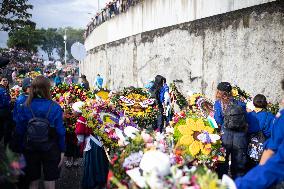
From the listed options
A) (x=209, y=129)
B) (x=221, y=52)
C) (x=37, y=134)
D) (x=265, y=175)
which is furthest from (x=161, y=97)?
(x=265, y=175)

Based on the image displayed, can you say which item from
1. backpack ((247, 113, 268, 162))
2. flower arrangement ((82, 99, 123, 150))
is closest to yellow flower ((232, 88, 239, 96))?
backpack ((247, 113, 268, 162))

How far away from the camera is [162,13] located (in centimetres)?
1456

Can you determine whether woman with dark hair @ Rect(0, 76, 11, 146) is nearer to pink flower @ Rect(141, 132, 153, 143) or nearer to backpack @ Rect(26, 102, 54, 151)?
backpack @ Rect(26, 102, 54, 151)

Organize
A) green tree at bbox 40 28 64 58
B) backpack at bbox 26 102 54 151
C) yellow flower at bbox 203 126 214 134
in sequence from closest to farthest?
backpack at bbox 26 102 54 151 < yellow flower at bbox 203 126 214 134 < green tree at bbox 40 28 64 58

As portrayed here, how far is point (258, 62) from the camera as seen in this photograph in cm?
855

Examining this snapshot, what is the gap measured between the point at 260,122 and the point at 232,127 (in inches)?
18.9

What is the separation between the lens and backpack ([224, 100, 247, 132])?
5.97 metres

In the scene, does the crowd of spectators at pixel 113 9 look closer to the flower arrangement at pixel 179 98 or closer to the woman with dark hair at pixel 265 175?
the flower arrangement at pixel 179 98

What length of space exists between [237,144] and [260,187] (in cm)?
315

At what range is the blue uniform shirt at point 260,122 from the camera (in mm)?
6117

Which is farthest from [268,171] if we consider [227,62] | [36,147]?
[227,62]

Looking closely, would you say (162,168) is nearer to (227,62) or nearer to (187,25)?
(227,62)

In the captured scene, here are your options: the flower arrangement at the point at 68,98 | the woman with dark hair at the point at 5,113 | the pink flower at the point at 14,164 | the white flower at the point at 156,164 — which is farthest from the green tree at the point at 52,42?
the white flower at the point at 156,164

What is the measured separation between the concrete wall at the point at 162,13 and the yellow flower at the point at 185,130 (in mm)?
4188
